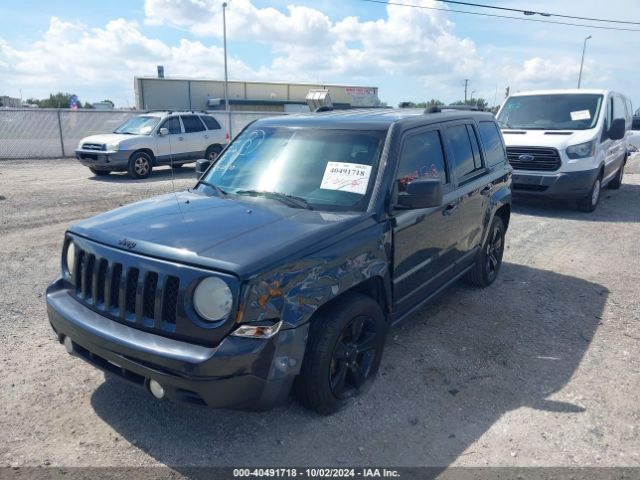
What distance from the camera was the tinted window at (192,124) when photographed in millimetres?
15211

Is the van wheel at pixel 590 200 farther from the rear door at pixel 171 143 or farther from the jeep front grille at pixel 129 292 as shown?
the rear door at pixel 171 143

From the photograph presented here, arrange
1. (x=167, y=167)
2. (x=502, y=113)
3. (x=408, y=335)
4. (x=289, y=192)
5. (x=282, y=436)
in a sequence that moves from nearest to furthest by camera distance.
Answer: (x=282, y=436) < (x=289, y=192) < (x=408, y=335) < (x=502, y=113) < (x=167, y=167)

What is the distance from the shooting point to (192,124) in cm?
1541

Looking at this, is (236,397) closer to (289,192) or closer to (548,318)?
(289,192)

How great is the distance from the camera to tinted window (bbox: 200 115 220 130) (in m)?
15.9

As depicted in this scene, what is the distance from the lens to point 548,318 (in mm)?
5043

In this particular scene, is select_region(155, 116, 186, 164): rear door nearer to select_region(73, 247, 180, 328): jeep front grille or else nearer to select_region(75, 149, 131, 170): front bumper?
select_region(75, 149, 131, 170): front bumper

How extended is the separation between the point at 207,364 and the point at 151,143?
12.7m

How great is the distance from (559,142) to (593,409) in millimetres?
7010

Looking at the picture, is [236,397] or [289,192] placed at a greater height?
[289,192]

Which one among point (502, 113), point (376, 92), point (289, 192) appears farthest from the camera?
point (376, 92)

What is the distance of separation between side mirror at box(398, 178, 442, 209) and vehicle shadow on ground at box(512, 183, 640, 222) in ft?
22.9

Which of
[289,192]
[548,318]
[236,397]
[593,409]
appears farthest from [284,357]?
[548,318]

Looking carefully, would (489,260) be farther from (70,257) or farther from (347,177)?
(70,257)
